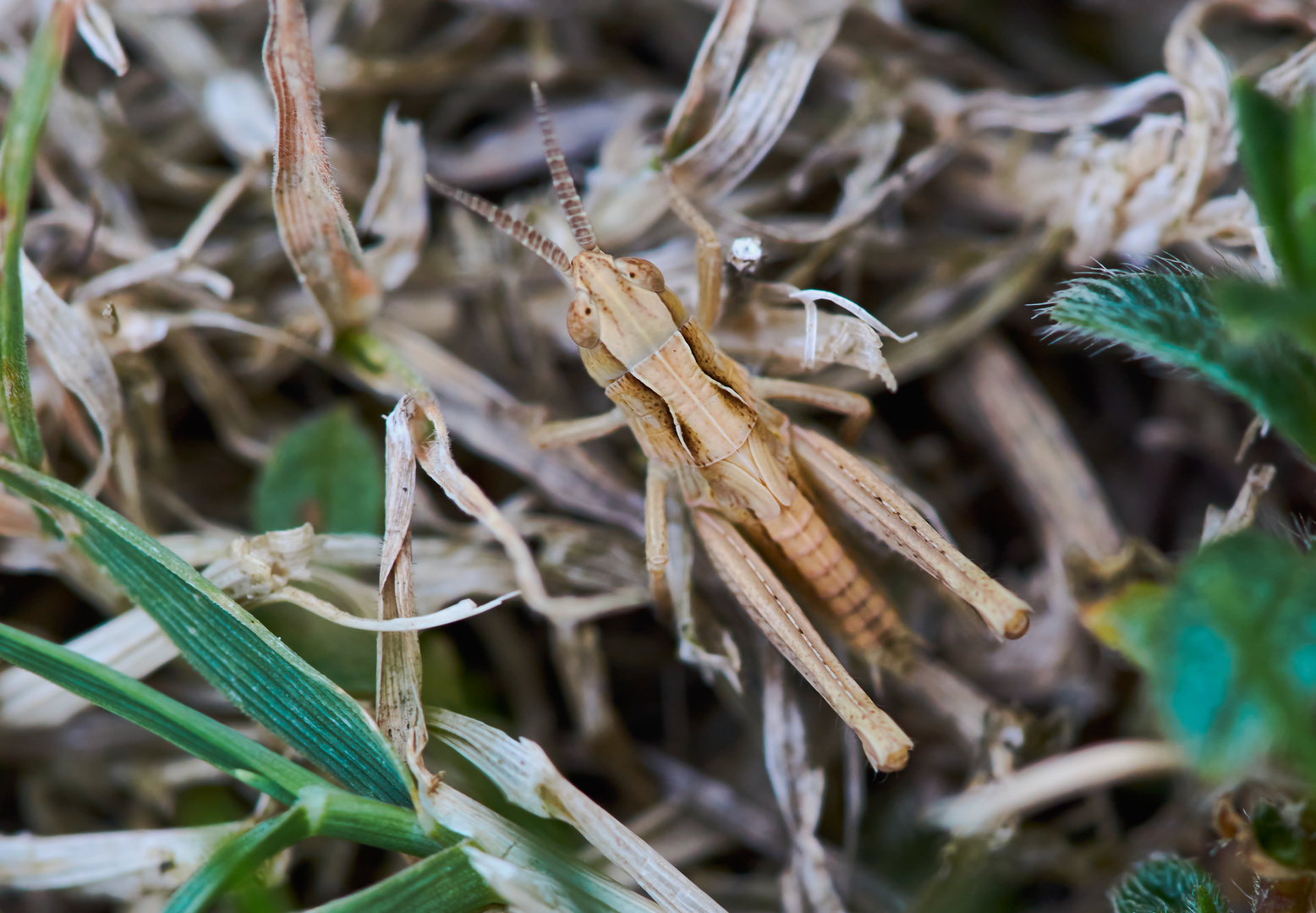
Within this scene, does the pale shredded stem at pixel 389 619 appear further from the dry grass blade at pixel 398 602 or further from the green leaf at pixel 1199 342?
the green leaf at pixel 1199 342

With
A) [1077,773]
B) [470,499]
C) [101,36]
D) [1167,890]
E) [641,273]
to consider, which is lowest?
[1167,890]

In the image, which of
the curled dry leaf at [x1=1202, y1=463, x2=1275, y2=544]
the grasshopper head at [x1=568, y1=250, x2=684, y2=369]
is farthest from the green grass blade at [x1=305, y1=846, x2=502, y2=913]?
the curled dry leaf at [x1=1202, y1=463, x2=1275, y2=544]

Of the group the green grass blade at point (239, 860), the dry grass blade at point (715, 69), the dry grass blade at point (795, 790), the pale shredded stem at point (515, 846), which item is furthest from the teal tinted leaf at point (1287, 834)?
the dry grass blade at point (715, 69)

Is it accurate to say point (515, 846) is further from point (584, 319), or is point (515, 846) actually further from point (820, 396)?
point (820, 396)

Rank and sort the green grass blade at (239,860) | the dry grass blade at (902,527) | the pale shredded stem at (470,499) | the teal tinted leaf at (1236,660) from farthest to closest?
the dry grass blade at (902,527) < the pale shredded stem at (470,499) < the green grass blade at (239,860) < the teal tinted leaf at (1236,660)

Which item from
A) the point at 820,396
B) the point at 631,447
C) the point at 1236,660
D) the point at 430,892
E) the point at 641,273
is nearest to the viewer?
the point at 1236,660

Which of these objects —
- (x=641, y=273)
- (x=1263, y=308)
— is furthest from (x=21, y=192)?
(x=1263, y=308)

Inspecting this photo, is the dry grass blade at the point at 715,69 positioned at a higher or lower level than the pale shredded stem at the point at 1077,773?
higher
